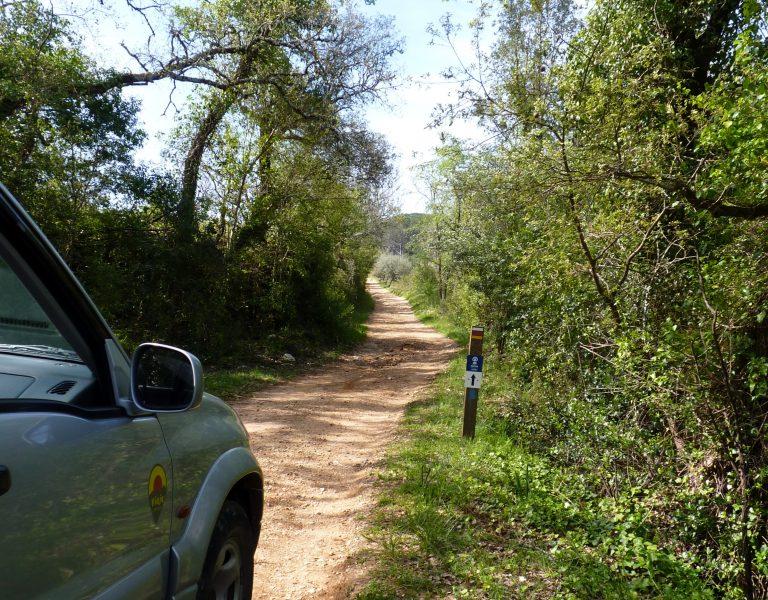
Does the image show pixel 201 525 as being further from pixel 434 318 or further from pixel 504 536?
pixel 434 318

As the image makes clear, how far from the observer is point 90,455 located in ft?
5.68

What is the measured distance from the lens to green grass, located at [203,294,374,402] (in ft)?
36.2

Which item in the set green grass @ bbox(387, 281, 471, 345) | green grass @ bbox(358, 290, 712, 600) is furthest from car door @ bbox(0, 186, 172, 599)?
green grass @ bbox(387, 281, 471, 345)

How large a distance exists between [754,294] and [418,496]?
11.0 ft

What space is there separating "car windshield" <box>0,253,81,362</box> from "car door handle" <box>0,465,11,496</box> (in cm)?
62

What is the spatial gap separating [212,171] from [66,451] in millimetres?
14837

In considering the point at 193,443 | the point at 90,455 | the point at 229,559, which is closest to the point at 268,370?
the point at 229,559

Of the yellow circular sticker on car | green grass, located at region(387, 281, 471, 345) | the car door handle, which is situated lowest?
green grass, located at region(387, 281, 471, 345)

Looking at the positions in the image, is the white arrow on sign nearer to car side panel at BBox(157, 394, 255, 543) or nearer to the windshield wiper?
car side panel at BBox(157, 394, 255, 543)

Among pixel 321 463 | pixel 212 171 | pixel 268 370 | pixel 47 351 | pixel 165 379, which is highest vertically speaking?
pixel 212 171

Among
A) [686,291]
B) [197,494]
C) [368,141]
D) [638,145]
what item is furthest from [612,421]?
[368,141]

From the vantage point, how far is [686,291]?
19.4 ft

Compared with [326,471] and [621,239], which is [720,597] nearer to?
[621,239]

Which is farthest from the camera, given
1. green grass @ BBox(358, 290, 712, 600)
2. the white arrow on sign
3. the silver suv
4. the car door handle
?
the white arrow on sign
